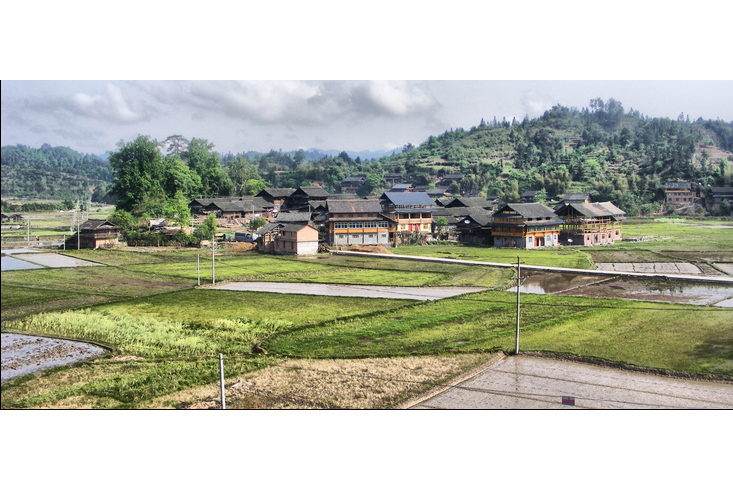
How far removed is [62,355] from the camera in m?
13.2

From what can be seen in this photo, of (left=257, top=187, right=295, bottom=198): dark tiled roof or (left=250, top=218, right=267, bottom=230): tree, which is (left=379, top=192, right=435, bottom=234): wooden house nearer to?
(left=250, top=218, right=267, bottom=230): tree

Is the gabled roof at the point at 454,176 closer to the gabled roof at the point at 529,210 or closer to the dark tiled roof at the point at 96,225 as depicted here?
the gabled roof at the point at 529,210

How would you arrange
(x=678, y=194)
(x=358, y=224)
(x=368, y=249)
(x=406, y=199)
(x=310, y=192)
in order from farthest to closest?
(x=678, y=194) < (x=310, y=192) < (x=406, y=199) < (x=358, y=224) < (x=368, y=249)

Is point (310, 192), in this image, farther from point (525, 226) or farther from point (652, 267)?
point (652, 267)

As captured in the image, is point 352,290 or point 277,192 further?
point 277,192

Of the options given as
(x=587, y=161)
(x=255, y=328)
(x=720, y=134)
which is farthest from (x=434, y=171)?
(x=255, y=328)

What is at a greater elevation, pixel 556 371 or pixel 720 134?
pixel 720 134

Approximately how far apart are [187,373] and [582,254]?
85.1 ft

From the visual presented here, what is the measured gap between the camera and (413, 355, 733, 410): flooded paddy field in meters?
11.4

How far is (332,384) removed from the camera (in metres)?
12.1

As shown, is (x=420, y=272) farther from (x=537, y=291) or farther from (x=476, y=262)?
(x=537, y=291)

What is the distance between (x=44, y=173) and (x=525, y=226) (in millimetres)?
27850

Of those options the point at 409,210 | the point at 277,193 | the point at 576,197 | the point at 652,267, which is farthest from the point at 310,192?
the point at 652,267

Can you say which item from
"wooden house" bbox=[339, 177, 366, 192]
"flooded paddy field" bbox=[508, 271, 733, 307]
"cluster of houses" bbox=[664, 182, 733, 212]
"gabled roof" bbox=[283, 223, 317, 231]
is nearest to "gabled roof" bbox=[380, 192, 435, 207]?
"gabled roof" bbox=[283, 223, 317, 231]
